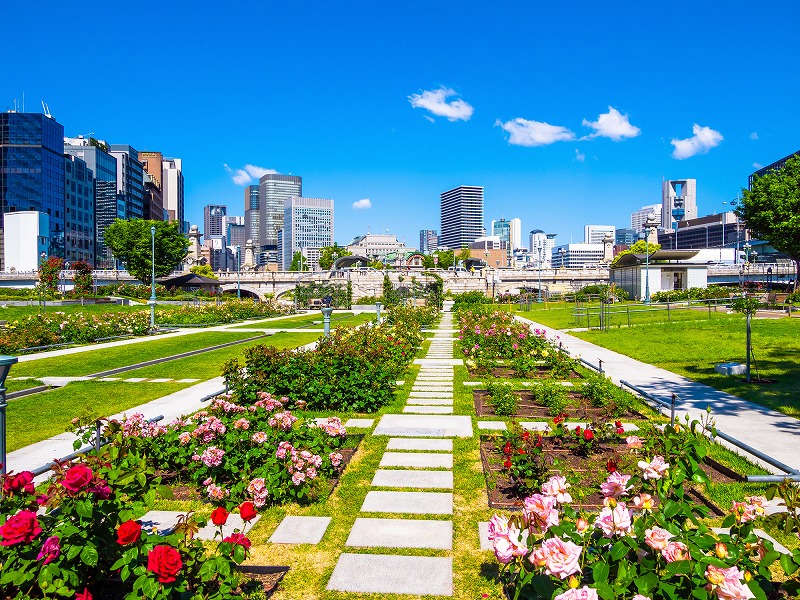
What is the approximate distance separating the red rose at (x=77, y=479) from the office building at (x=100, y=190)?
140 meters

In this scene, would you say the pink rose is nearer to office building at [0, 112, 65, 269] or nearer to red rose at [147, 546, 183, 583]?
red rose at [147, 546, 183, 583]

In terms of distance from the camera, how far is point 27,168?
105m

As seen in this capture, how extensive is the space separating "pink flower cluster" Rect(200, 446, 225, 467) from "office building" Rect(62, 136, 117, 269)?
137 m

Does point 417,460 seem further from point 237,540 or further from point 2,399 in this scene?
point 2,399

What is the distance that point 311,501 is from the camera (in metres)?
6.11

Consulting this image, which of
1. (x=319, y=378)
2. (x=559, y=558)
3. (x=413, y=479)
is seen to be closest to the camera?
(x=559, y=558)

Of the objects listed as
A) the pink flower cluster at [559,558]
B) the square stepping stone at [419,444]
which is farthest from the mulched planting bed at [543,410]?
the pink flower cluster at [559,558]

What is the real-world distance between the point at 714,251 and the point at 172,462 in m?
119

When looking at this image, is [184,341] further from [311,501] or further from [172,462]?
[311,501]

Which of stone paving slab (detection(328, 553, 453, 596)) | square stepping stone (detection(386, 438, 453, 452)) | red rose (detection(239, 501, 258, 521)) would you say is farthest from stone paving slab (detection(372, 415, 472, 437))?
red rose (detection(239, 501, 258, 521))

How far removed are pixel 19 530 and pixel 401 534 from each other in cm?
319

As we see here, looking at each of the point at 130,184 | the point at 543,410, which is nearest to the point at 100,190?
the point at 130,184

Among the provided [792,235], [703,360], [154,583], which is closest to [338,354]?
[154,583]

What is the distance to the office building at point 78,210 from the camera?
113062mm
